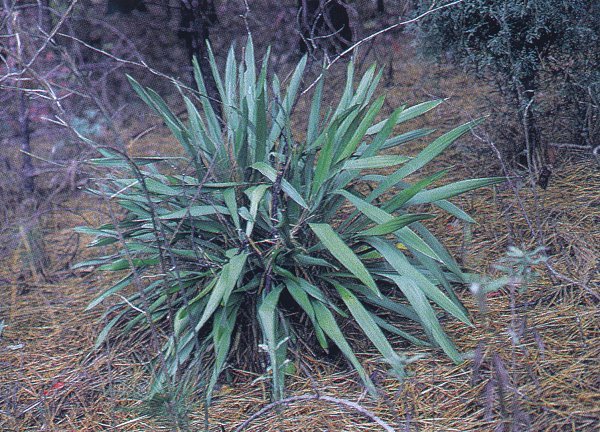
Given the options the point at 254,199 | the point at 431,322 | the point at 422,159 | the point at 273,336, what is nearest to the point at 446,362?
the point at 431,322

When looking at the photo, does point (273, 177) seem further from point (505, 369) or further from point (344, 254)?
point (505, 369)

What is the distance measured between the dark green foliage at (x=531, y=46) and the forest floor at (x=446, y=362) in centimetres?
30

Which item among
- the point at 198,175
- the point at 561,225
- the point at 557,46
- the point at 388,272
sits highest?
the point at 198,175

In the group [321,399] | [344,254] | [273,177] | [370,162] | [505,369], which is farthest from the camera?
[370,162]

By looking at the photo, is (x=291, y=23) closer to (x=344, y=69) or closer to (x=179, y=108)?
(x=344, y=69)

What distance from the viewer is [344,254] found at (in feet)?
8.05

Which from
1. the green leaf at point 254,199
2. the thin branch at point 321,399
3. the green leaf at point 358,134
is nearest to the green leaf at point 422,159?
the green leaf at point 358,134

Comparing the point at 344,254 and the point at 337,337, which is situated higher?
the point at 344,254

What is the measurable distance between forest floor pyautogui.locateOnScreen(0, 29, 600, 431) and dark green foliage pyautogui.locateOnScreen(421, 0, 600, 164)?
30cm

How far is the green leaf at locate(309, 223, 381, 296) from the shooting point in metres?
2.38

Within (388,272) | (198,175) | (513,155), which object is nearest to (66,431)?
(198,175)

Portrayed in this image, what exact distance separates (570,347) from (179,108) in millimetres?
4563

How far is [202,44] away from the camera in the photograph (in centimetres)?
516

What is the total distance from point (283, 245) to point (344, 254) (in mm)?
290
